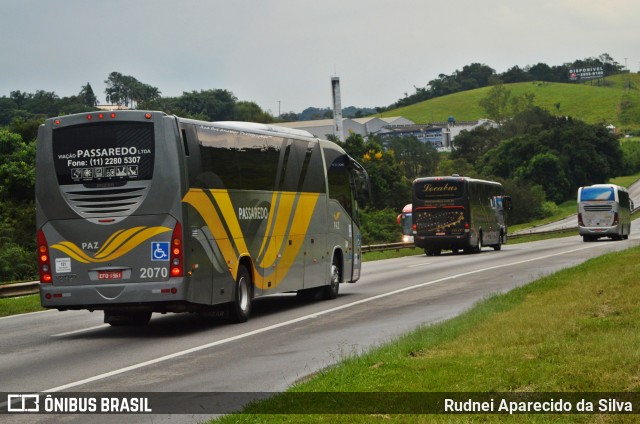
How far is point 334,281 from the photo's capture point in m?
24.8

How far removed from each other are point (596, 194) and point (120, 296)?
51003 millimetres

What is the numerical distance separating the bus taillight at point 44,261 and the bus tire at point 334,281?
27.1 feet

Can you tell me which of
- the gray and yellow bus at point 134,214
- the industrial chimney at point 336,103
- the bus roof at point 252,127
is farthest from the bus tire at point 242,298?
the industrial chimney at point 336,103

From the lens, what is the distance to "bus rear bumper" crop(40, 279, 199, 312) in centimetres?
1697

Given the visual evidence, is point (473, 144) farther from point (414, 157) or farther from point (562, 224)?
point (562, 224)

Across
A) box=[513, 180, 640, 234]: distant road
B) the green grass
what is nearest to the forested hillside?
box=[513, 180, 640, 234]: distant road

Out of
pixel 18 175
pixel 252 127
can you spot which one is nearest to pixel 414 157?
pixel 18 175

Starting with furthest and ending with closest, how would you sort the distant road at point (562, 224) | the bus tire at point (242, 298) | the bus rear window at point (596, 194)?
1. the distant road at point (562, 224)
2. the bus rear window at point (596, 194)
3. the bus tire at point (242, 298)

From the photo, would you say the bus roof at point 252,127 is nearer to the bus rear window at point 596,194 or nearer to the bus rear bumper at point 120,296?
the bus rear bumper at point 120,296

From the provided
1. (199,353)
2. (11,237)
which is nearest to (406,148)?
(11,237)

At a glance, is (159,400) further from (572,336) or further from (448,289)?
(448,289)

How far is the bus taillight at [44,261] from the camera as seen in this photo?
57.2 ft

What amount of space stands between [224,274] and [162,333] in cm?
138

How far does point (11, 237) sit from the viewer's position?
173ft
